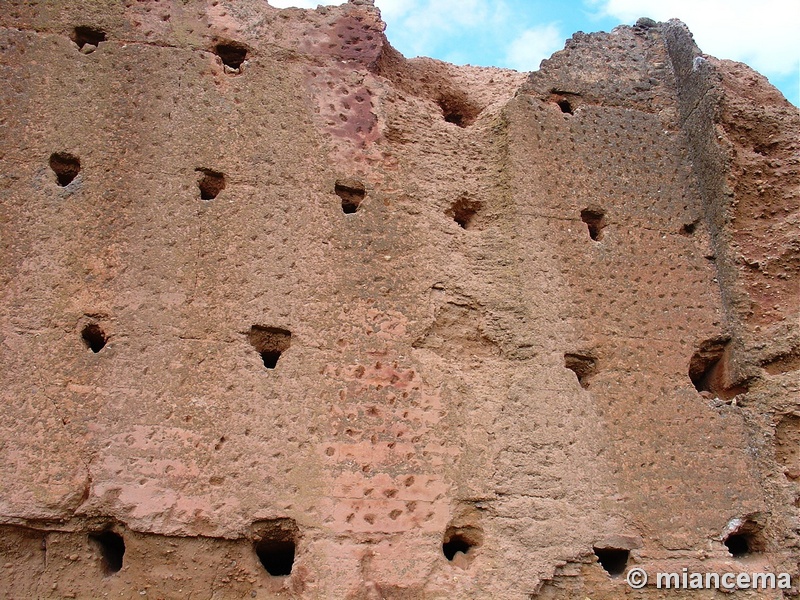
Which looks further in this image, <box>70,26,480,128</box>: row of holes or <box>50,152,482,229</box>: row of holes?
<box>70,26,480,128</box>: row of holes

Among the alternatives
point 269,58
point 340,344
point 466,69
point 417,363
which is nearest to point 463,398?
point 417,363

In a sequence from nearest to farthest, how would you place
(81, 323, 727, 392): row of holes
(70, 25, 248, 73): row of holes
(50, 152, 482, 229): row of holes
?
1. (81, 323, 727, 392): row of holes
2. (50, 152, 482, 229): row of holes
3. (70, 25, 248, 73): row of holes

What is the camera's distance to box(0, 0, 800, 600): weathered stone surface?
3826mm

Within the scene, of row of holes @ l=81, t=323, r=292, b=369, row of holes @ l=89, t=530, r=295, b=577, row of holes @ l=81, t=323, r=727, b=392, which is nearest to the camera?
row of holes @ l=89, t=530, r=295, b=577

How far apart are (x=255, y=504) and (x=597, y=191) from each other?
3413 millimetres

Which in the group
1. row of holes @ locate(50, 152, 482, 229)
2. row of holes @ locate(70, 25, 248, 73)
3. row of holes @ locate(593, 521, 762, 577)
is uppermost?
row of holes @ locate(70, 25, 248, 73)

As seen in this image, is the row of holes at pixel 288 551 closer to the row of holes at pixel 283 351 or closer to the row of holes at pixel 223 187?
the row of holes at pixel 283 351

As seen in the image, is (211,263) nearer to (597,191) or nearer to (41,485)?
(41,485)

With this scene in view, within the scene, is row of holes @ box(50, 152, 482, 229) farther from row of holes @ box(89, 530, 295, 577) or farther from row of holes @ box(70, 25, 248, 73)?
row of holes @ box(89, 530, 295, 577)

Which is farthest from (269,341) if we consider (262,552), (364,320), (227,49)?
(227,49)

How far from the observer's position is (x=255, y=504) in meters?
3.83

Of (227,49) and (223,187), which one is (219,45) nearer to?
(227,49)

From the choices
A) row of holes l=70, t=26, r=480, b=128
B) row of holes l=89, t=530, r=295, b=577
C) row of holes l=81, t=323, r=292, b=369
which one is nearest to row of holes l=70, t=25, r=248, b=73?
row of holes l=70, t=26, r=480, b=128

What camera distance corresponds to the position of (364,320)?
4406 millimetres
